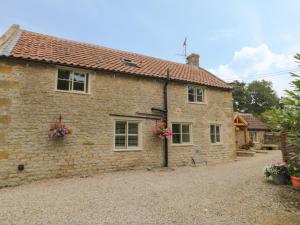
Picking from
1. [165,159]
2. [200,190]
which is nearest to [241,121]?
[165,159]

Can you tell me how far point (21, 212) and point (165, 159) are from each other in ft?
25.6

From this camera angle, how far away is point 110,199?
598 cm

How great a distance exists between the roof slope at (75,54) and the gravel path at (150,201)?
5548 mm

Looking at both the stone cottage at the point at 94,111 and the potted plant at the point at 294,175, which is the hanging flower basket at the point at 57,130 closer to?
the stone cottage at the point at 94,111

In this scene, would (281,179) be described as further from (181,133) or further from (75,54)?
(75,54)

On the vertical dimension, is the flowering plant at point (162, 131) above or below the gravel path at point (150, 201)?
above

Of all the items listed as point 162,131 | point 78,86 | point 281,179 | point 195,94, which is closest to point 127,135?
point 162,131

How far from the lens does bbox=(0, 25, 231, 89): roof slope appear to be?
927 centimetres

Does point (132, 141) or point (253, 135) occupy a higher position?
point (253, 135)

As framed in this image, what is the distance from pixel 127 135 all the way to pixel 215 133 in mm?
6554

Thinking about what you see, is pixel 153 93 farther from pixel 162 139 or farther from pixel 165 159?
pixel 165 159

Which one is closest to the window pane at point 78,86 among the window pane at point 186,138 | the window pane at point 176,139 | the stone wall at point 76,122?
the stone wall at point 76,122

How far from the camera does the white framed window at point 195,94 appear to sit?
13.3 meters

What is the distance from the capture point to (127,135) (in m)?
10.8
